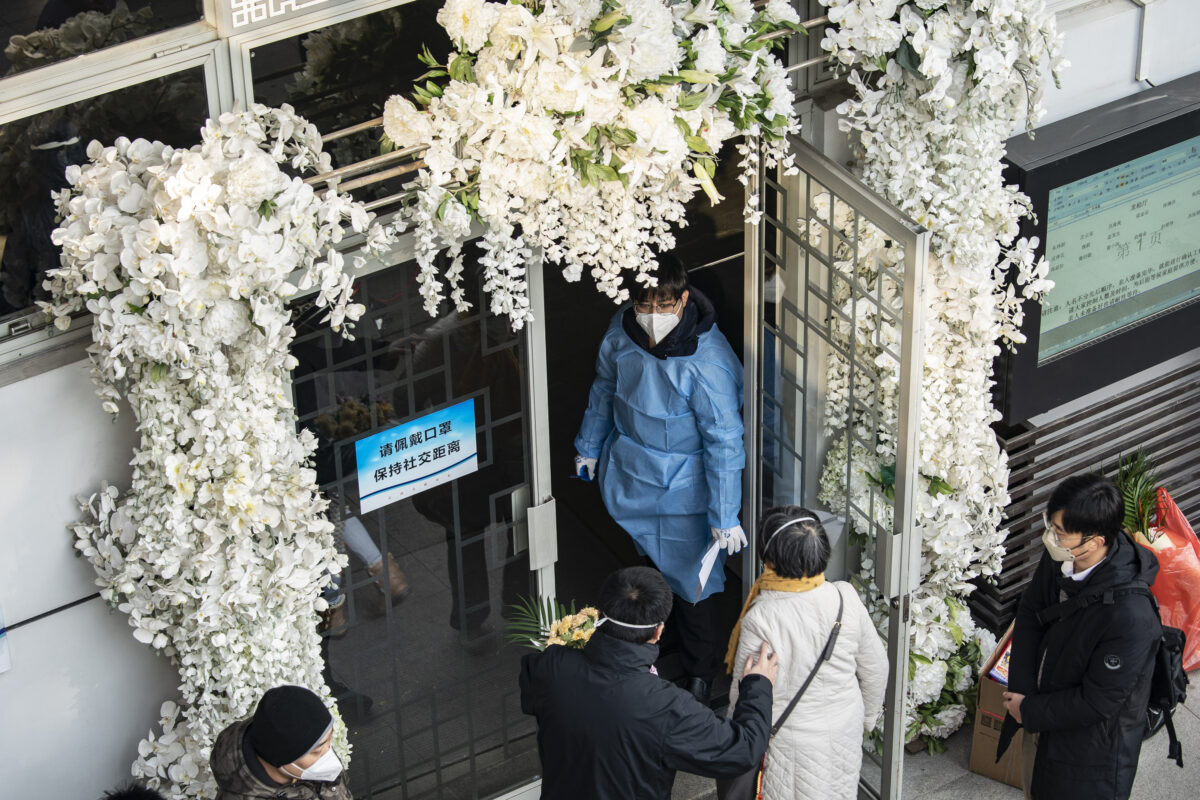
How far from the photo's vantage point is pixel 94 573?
13.7 ft

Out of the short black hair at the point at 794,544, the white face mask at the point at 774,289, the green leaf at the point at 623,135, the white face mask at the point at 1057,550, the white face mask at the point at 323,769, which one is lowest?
the white face mask at the point at 323,769

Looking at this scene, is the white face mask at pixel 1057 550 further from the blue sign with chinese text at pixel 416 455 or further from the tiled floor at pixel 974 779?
the blue sign with chinese text at pixel 416 455

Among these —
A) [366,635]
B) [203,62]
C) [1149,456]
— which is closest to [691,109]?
[203,62]

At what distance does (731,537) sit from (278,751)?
6.99ft

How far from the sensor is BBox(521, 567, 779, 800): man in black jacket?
12.9ft

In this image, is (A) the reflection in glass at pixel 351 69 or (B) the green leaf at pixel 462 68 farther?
(A) the reflection in glass at pixel 351 69

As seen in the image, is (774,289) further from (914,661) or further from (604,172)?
(914,661)

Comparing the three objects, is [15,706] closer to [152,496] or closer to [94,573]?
[94,573]

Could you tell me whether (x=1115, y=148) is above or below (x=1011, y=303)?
above

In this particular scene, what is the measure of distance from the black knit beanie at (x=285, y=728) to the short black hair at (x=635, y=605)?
79cm

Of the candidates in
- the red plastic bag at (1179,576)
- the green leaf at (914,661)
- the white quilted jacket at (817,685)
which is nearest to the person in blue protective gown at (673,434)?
the green leaf at (914,661)

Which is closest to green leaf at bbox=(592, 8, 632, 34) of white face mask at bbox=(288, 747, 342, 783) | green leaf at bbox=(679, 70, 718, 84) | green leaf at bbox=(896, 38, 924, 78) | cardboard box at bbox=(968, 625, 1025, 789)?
green leaf at bbox=(679, 70, 718, 84)

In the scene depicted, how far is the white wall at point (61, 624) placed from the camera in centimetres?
395

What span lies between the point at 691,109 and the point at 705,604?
2.30 m
